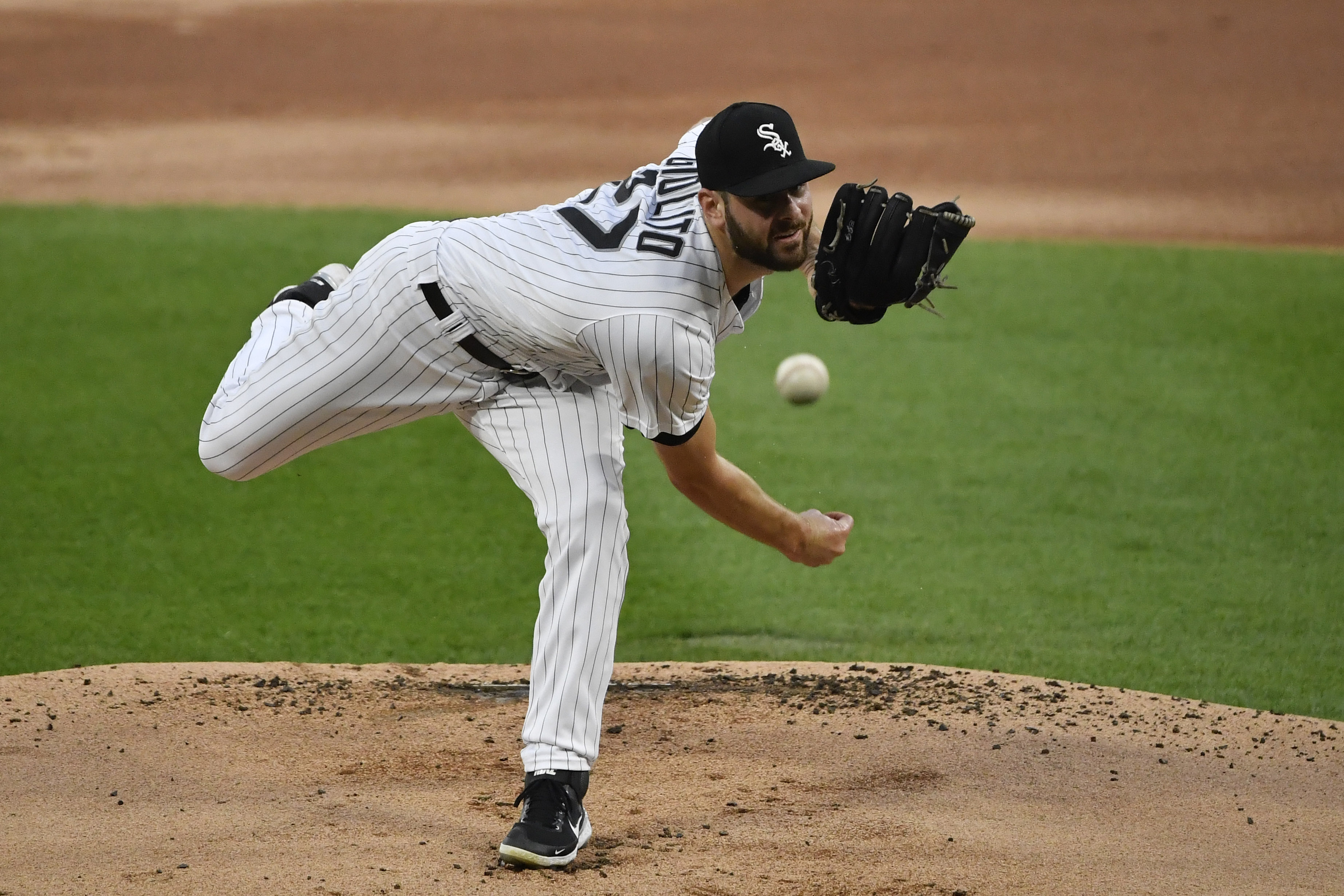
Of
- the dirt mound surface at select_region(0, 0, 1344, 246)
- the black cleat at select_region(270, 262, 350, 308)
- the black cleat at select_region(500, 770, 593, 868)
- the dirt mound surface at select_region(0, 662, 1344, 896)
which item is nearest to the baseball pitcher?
the black cleat at select_region(500, 770, 593, 868)

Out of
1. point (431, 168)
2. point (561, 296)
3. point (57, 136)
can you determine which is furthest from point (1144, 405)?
point (57, 136)

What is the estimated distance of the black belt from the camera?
3465 mm

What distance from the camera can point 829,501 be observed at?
21.4ft

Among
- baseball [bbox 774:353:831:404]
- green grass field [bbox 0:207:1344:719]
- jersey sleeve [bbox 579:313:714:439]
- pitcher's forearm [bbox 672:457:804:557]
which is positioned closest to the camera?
jersey sleeve [bbox 579:313:714:439]

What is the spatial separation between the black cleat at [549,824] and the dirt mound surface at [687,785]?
5 centimetres

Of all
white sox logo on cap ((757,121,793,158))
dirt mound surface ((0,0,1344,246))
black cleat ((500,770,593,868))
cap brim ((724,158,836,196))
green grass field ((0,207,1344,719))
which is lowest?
black cleat ((500,770,593,868))

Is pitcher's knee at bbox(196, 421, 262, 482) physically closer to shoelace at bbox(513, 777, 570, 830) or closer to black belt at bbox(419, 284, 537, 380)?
black belt at bbox(419, 284, 537, 380)

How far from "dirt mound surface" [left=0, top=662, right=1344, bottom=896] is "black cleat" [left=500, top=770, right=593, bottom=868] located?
49 millimetres

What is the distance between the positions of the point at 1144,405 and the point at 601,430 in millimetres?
4900

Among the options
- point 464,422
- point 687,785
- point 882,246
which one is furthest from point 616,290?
point 687,785

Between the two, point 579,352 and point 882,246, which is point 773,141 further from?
point 579,352

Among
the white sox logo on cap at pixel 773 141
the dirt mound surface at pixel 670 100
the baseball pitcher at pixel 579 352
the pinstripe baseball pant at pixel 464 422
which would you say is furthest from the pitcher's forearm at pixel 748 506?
the dirt mound surface at pixel 670 100

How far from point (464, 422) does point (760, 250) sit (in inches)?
37.2

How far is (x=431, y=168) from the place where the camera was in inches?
517
